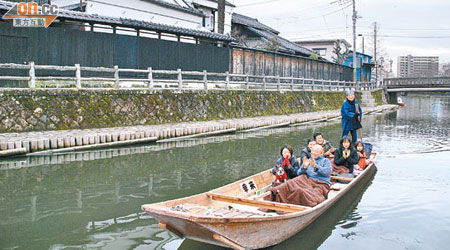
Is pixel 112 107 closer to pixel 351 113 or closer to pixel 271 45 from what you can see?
pixel 351 113

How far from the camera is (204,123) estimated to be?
20.0m

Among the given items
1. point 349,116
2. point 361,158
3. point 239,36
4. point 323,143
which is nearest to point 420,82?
point 239,36

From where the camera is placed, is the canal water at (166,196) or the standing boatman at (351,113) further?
the standing boatman at (351,113)

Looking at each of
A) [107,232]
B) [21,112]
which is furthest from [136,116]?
[107,232]

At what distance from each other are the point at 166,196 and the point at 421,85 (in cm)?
5446

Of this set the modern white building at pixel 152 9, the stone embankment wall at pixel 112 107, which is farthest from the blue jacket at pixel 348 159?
the modern white building at pixel 152 9

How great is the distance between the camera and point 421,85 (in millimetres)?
55312

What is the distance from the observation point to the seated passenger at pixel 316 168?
8133 mm

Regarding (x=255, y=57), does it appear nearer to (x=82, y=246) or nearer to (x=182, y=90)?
(x=182, y=90)

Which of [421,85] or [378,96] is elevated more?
[421,85]

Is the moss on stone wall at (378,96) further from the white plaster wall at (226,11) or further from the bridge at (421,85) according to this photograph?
the white plaster wall at (226,11)

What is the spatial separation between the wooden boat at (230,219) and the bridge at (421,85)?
53633mm

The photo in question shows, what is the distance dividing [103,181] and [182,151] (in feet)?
15.4

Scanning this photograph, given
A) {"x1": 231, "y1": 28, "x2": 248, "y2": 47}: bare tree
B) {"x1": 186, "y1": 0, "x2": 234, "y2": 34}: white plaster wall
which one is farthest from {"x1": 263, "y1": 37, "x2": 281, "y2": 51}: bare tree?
{"x1": 186, "y1": 0, "x2": 234, "y2": 34}: white plaster wall
